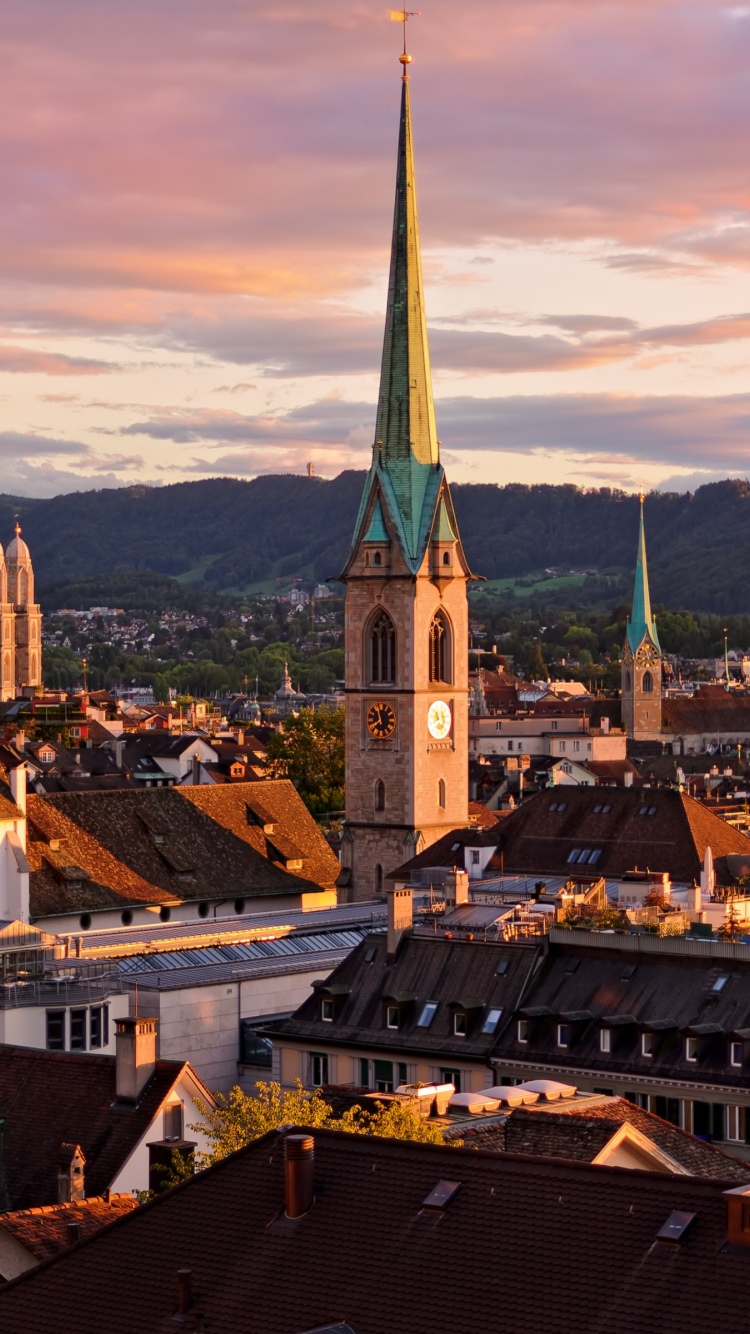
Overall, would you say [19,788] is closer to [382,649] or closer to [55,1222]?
[382,649]

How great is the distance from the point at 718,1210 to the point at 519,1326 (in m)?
2.48

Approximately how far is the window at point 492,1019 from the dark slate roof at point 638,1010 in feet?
2.21

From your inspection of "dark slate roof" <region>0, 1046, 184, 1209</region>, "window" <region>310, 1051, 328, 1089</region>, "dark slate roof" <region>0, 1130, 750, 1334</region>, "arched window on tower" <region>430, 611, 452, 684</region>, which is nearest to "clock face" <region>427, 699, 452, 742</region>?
"arched window on tower" <region>430, 611, 452, 684</region>

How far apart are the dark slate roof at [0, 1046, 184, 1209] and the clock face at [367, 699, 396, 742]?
5959 centimetres

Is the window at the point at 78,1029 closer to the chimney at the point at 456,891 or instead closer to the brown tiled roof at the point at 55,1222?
the chimney at the point at 456,891

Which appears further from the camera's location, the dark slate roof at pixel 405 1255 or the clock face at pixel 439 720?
the clock face at pixel 439 720

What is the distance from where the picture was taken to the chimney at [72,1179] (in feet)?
132

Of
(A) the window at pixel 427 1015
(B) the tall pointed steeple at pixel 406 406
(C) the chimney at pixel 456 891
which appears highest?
(B) the tall pointed steeple at pixel 406 406

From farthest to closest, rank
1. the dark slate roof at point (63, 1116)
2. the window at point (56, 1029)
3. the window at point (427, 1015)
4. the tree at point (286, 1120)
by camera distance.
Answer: the window at point (427, 1015) < the window at point (56, 1029) < the dark slate roof at point (63, 1116) < the tree at point (286, 1120)

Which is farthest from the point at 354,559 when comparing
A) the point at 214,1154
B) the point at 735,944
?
the point at 214,1154

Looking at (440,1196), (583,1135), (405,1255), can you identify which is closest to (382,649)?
(583,1135)

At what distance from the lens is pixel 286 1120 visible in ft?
137

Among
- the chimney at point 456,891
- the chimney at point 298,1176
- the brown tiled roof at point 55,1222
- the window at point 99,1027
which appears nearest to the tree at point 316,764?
the chimney at point 456,891

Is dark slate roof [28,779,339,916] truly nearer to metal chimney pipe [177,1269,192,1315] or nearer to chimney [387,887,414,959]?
chimney [387,887,414,959]
